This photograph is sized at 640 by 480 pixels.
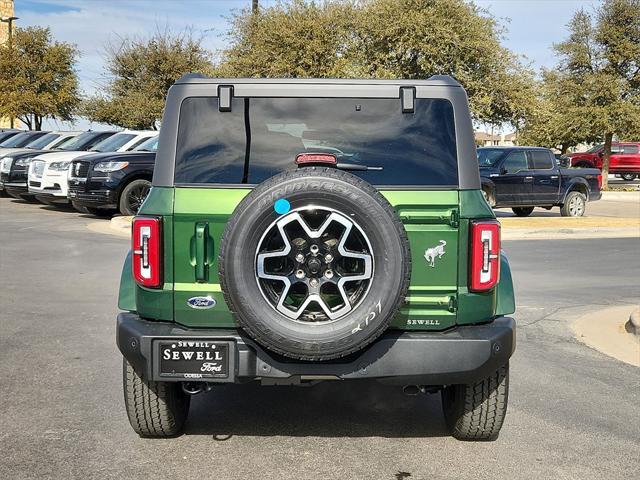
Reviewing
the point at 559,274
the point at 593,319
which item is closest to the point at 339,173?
the point at 593,319

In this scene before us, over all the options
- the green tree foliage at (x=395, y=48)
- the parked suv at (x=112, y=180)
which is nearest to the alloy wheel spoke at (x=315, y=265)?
the parked suv at (x=112, y=180)

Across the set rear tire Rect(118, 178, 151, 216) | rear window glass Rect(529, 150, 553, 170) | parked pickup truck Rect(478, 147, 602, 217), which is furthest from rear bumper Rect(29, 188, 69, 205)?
rear window glass Rect(529, 150, 553, 170)

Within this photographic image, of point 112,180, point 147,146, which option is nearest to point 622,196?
point 147,146

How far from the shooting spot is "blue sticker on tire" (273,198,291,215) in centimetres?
388

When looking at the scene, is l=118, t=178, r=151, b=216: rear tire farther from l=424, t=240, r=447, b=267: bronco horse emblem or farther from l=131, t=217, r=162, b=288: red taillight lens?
l=424, t=240, r=447, b=267: bronco horse emblem

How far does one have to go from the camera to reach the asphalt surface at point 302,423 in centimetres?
433

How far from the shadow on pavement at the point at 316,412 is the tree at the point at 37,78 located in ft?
128

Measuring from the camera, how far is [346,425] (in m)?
5.04

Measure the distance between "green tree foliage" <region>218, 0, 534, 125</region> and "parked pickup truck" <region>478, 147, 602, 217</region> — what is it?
29.4 ft

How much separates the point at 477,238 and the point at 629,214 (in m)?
20.8

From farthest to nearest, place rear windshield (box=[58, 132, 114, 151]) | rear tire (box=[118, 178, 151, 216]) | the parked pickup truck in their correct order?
rear windshield (box=[58, 132, 114, 151]), the parked pickup truck, rear tire (box=[118, 178, 151, 216])

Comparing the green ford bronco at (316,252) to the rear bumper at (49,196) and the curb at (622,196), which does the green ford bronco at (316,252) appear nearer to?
the rear bumper at (49,196)

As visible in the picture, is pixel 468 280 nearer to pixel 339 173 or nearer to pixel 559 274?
pixel 339 173

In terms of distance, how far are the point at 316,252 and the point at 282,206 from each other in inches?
10.3
